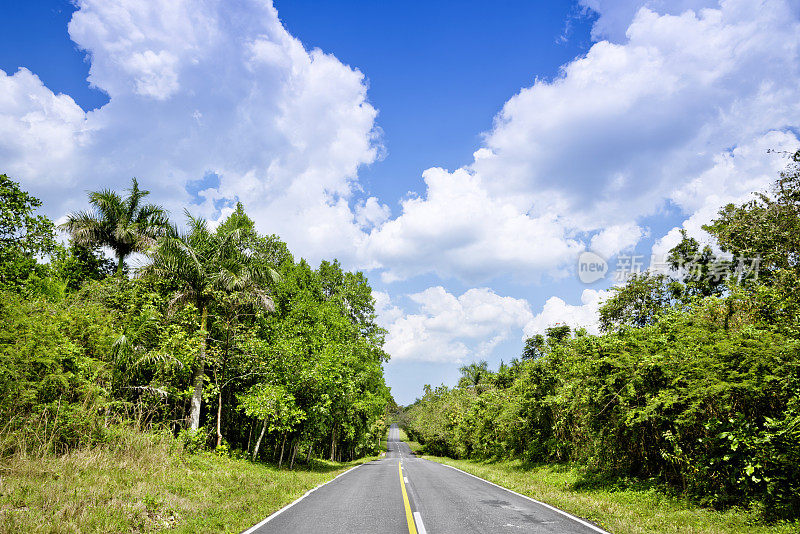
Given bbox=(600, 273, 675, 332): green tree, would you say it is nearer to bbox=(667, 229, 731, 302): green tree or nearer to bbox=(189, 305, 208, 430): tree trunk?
bbox=(667, 229, 731, 302): green tree

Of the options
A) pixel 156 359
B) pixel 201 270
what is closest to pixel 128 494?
pixel 156 359

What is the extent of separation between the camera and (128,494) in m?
8.83

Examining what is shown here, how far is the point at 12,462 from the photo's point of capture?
895 centimetres

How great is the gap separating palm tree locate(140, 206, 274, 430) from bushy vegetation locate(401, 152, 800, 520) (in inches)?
591

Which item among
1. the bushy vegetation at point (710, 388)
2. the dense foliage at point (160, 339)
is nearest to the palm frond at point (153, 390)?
the dense foliage at point (160, 339)

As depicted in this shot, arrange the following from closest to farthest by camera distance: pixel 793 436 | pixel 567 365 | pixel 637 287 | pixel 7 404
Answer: pixel 793 436 → pixel 7 404 → pixel 567 365 → pixel 637 287

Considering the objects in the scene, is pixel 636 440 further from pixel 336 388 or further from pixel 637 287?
pixel 637 287

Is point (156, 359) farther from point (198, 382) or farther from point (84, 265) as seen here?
point (84, 265)

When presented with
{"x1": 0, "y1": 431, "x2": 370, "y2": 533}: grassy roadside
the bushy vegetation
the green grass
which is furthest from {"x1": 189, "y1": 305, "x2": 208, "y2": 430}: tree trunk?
the bushy vegetation

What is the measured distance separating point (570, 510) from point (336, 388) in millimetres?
14151

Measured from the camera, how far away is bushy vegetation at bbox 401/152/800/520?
8.94 meters

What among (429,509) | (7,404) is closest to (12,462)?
(7,404)

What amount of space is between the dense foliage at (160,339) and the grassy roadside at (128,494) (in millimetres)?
1141

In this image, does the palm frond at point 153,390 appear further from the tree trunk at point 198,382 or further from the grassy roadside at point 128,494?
the grassy roadside at point 128,494
